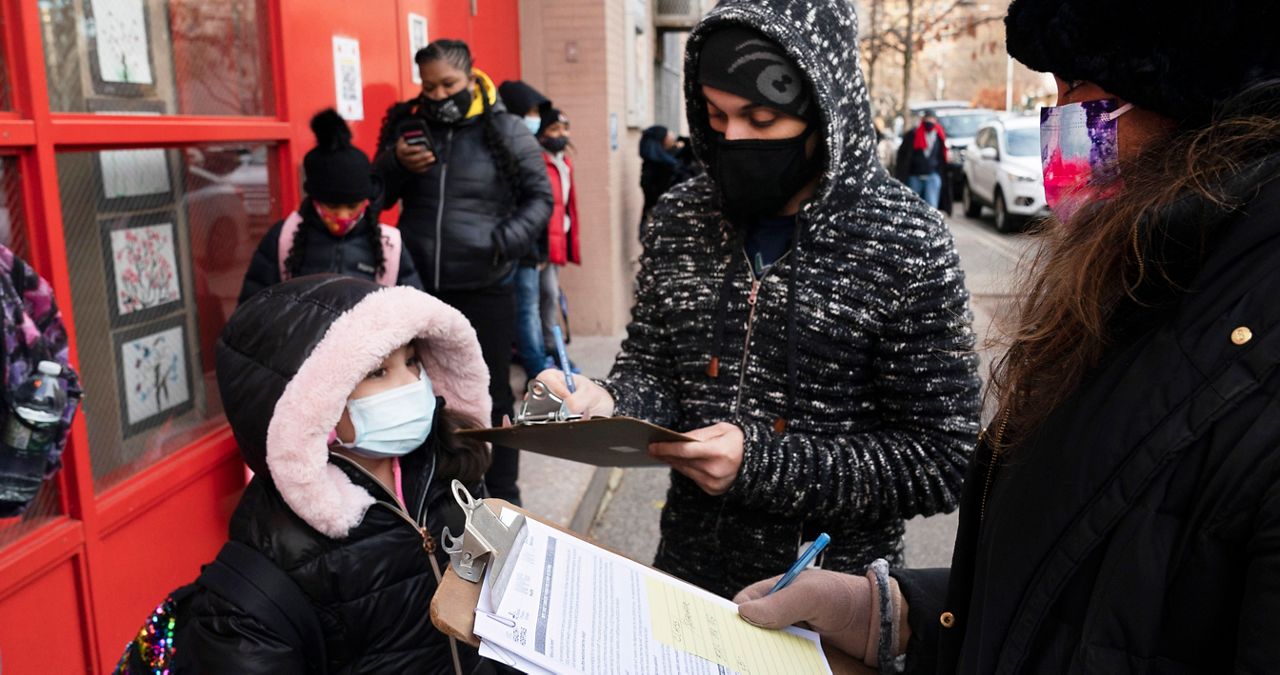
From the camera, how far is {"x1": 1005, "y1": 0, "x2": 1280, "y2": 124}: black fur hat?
855 millimetres

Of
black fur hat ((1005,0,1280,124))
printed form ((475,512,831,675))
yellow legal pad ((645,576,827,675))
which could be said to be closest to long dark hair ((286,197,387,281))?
printed form ((475,512,831,675))

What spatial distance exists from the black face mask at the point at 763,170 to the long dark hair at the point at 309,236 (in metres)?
2.14

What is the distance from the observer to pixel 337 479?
2.01 m

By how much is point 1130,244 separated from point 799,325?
0.94 m

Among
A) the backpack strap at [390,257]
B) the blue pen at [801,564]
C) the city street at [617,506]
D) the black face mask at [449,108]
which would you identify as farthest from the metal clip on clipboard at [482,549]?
the black face mask at [449,108]

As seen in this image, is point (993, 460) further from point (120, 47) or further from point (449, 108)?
point (449, 108)

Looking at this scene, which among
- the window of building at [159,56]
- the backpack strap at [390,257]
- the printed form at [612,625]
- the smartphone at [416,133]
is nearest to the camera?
the printed form at [612,625]

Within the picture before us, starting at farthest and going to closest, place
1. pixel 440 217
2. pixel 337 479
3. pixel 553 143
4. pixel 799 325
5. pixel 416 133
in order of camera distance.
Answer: pixel 553 143, pixel 440 217, pixel 416 133, pixel 337 479, pixel 799 325

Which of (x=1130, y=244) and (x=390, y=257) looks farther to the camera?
(x=390, y=257)

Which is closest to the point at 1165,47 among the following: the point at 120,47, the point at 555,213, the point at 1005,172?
the point at 120,47

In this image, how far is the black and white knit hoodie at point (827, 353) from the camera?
1.78 metres

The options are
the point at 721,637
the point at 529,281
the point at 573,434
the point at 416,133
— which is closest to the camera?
the point at 721,637

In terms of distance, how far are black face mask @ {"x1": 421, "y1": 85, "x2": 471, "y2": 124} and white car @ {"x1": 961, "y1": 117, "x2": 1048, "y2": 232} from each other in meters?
12.6

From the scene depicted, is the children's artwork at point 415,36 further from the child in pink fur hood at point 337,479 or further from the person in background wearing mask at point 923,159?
the person in background wearing mask at point 923,159
